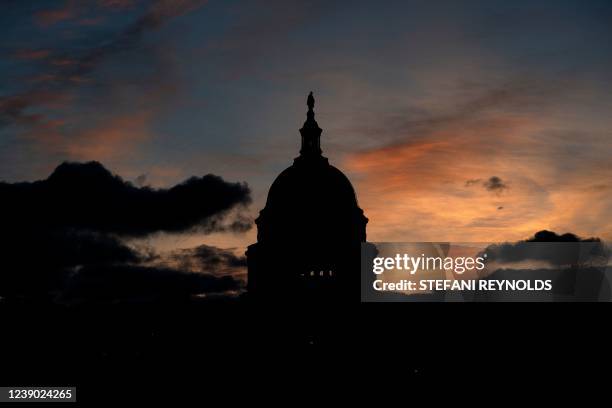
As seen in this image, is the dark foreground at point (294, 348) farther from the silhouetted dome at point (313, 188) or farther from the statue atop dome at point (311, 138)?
the statue atop dome at point (311, 138)

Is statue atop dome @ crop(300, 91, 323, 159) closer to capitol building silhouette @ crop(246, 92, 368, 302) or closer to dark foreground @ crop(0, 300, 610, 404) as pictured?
capitol building silhouette @ crop(246, 92, 368, 302)

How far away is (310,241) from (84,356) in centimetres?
3049

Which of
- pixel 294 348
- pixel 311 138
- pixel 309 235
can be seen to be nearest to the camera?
pixel 294 348

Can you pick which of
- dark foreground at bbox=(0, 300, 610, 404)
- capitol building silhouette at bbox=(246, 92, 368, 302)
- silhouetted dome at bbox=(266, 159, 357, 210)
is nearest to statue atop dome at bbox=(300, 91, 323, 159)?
capitol building silhouette at bbox=(246, 92, 368, 302)

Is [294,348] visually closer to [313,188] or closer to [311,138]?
[313,188]

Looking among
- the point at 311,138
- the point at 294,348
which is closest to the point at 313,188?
the point at 311,138

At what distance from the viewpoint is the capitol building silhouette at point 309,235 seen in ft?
376

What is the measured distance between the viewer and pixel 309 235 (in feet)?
386

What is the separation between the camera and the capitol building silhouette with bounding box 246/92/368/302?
376 ft

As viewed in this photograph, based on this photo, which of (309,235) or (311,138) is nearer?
(309,235)

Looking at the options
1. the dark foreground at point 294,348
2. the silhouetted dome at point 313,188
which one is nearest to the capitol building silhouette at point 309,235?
the silhouetted dome at point 313,188

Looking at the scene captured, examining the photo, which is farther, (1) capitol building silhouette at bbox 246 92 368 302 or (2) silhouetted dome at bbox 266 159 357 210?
(1) capitol building silhouette at bbox 246 92 368 302

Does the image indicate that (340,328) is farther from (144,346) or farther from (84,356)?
(84,356)

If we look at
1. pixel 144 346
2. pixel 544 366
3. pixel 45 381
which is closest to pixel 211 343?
pixel 144 346
